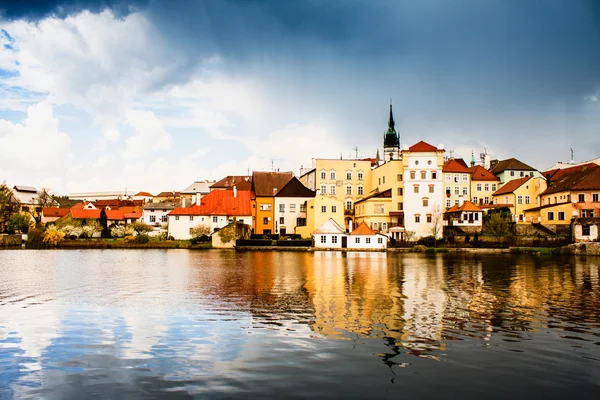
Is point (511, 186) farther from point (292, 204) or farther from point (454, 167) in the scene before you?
point (292, 204)

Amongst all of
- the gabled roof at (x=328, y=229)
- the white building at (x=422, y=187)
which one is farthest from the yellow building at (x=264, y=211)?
the white building at (x=422, y=187)

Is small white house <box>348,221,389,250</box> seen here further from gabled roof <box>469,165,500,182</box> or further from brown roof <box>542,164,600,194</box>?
gabled roof <box>469,165,500,182</box>

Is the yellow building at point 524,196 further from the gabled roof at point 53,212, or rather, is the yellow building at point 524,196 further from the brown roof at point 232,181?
the gabled roof at point 53,212

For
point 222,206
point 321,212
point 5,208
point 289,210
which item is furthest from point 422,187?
point 5,208

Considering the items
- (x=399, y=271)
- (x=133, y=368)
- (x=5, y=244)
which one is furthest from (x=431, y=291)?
(x=5, y=244)

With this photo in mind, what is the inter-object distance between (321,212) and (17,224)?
52381mm

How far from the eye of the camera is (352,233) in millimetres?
65188

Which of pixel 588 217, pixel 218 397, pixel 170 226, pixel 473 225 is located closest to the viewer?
pixel 218 397

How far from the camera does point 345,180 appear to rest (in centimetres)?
8881

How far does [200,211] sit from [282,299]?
60.1 meters

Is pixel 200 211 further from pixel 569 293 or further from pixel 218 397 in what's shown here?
pixel 218 397

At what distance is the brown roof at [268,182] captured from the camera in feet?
272

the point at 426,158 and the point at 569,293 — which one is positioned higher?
the point at 426,158

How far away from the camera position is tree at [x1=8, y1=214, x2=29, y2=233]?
89.4 meters
